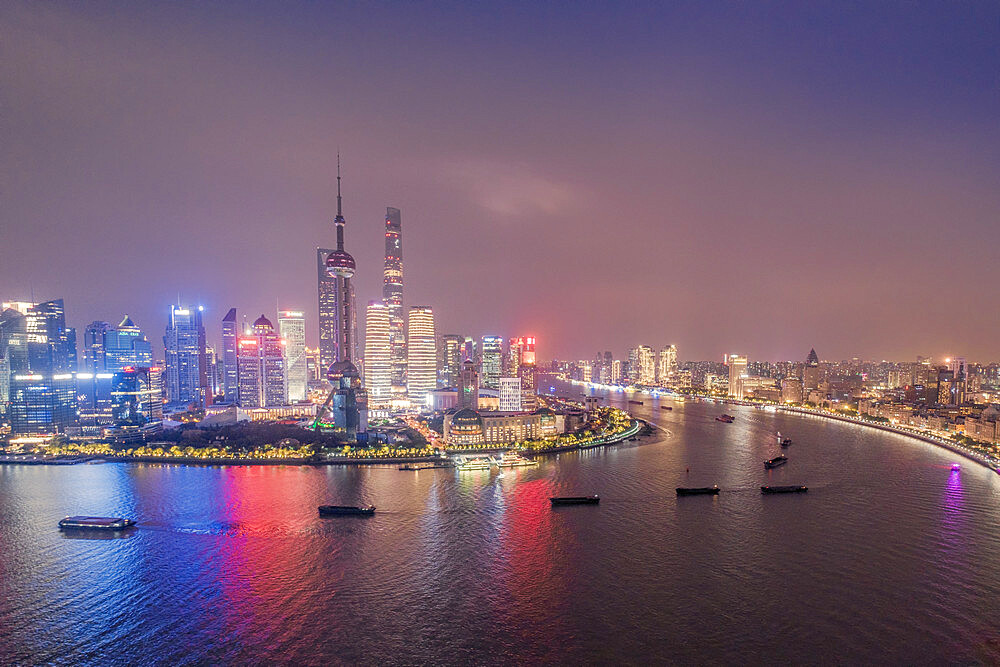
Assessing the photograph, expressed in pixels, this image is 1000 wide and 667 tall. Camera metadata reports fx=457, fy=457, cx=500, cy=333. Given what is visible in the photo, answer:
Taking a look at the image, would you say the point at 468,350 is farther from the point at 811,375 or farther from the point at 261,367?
the point at 811,375

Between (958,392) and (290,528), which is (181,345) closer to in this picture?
(290,528)

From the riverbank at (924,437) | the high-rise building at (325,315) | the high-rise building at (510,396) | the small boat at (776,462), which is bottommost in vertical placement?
the riverbank at (924,437)

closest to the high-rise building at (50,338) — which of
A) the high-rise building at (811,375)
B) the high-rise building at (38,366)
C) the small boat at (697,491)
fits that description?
the high-rise building at (38,366)

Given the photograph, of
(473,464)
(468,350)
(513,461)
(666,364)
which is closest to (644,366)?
(666,364)

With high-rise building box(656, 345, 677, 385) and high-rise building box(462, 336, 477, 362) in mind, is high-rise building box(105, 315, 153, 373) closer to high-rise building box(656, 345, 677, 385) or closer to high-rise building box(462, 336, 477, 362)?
high-rise building box(462, 336, 477, 362)

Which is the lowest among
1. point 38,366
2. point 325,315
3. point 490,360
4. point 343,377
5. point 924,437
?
point 924,437

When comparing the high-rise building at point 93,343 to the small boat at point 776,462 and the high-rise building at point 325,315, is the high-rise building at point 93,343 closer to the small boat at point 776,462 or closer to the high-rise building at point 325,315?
the high-rise building at point 325,315

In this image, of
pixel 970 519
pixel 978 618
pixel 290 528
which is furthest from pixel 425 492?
pixel 970 519
